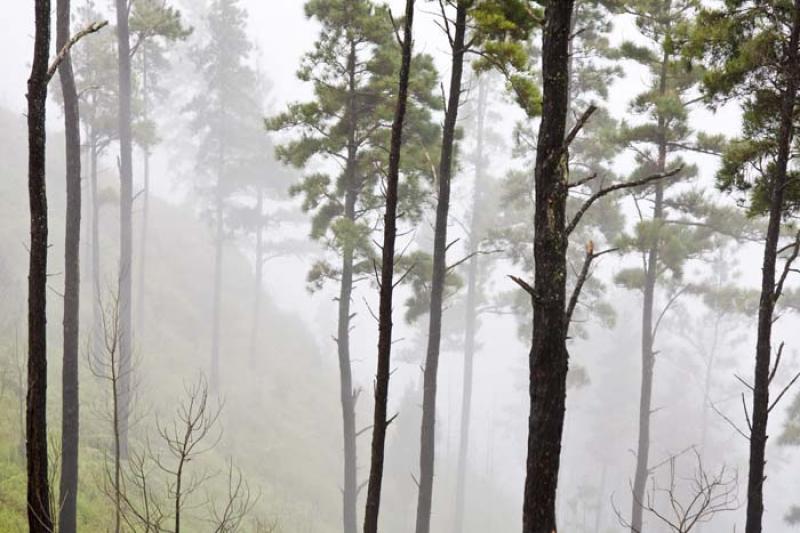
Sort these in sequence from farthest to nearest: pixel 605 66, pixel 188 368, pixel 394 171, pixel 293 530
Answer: pixel 188 368 < pixel 293 530 < pixel 605 66 < pixel 394 171

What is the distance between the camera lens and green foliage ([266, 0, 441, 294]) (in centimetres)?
1292

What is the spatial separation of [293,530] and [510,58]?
1740 centimetres

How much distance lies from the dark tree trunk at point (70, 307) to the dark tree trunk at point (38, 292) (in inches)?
167

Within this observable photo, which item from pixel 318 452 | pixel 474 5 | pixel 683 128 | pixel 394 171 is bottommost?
pixel 318 452

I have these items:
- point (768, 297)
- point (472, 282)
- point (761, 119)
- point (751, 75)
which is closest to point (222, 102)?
point (472, 282)

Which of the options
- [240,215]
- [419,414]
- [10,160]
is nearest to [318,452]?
[419,414]

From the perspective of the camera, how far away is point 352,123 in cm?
1356

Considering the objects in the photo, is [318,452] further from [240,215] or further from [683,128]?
[683,128]

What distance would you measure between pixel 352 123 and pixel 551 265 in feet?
29.0

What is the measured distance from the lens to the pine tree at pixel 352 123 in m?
12.9

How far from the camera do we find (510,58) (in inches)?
325

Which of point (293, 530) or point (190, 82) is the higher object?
point (190, 82)

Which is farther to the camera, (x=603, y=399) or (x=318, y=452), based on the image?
(x=603, y=399)

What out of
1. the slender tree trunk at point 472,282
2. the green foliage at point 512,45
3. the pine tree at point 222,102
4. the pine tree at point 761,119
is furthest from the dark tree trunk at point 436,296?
the pine tree at point 222,102
